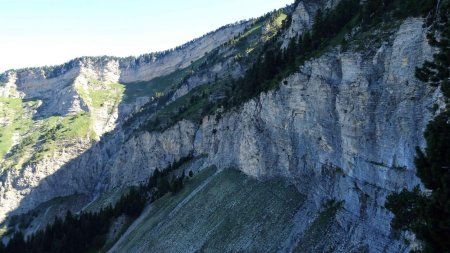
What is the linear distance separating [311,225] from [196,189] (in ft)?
128

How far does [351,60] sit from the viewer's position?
47.3m

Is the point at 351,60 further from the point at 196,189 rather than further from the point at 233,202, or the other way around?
the point at 196,189

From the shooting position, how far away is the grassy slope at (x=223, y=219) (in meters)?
53.0

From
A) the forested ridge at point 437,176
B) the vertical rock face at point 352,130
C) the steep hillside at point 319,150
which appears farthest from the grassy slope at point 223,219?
the forested ridge at point 437,176

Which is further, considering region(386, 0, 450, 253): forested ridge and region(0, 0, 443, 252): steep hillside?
region(0, 0, 443, 252): steep hillside

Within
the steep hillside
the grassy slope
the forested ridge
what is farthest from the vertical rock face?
the forested ridge

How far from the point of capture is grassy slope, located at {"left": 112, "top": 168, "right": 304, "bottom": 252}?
5297 cm

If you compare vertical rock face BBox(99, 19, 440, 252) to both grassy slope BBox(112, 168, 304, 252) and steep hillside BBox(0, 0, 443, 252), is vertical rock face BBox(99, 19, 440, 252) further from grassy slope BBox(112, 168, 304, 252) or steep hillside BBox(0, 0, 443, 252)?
grassy slope BBox(112, 168, 304, 252)

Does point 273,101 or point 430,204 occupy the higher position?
point 430,204

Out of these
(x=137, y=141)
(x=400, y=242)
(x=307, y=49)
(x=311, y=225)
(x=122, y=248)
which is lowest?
(x=137, y=141)

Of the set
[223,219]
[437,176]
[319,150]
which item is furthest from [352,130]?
[223,219]

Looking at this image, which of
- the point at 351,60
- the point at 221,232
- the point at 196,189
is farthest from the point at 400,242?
the point at 196,189

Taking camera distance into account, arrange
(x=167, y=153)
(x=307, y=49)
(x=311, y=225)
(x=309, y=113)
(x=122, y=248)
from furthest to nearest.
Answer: (x=167, y=153)
(x=122, y=248)
(x=307, y=49)
(x=309, y=113)
(x=311, y=225)

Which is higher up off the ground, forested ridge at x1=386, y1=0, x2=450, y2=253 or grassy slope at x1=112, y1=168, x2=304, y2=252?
forested ridge at x1=386, y1=0, x2=450, y2=253
